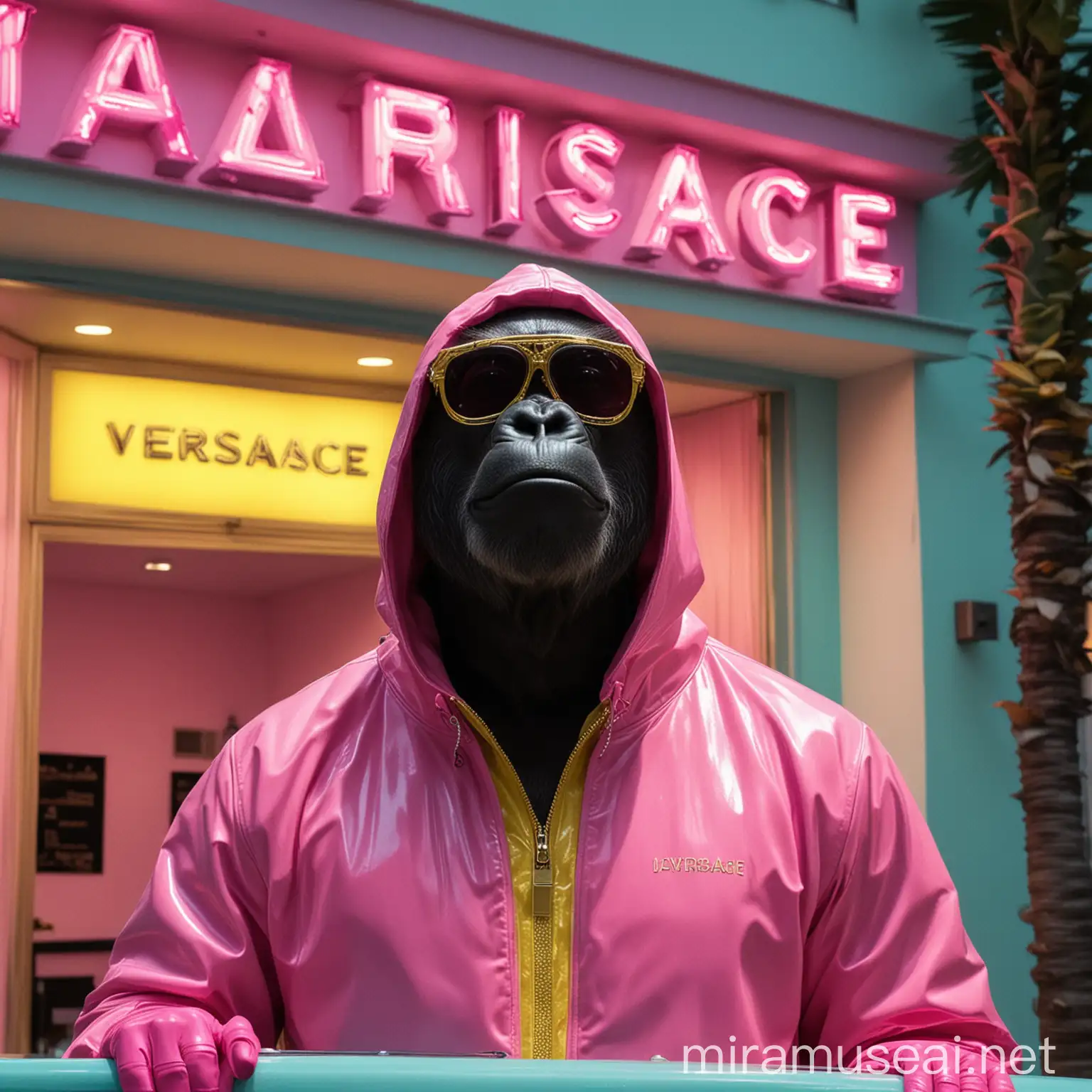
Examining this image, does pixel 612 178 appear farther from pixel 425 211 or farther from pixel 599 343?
Answer: pixel 599 343

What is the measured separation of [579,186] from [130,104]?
1618 millimetres

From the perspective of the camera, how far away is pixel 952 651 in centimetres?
659

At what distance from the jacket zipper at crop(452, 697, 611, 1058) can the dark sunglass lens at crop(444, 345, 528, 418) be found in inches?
14.2

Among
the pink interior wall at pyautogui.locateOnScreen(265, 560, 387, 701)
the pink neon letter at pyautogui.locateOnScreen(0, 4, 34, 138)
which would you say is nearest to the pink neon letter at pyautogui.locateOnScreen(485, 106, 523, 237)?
the pink neon letter at pyautogui.locateOnScreen(0, 4, 34, 138)

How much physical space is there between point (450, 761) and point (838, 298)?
485cm

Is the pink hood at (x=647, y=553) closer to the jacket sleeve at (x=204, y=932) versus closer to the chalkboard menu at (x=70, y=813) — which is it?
the jacket sleeve at (x=204, y=932)

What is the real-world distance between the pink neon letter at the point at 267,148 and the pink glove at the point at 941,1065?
3.89 meters

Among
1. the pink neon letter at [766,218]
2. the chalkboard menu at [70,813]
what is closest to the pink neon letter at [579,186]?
the pink neon letter at [766,218]

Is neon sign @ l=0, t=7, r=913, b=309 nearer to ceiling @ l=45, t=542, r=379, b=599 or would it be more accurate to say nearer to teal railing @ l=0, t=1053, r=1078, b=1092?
ceiling @ l=45, t=542, r=379, b=599

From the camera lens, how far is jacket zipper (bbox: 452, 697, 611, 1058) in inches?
69.7

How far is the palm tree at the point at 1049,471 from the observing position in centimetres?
532

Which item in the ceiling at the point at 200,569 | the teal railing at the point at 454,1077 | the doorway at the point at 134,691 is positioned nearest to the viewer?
the teal railing at the point at 454,1077

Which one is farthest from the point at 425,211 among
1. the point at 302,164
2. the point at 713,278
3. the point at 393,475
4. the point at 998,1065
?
the point at 998,1065

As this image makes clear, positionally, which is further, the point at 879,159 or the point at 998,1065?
the point at 879,159
